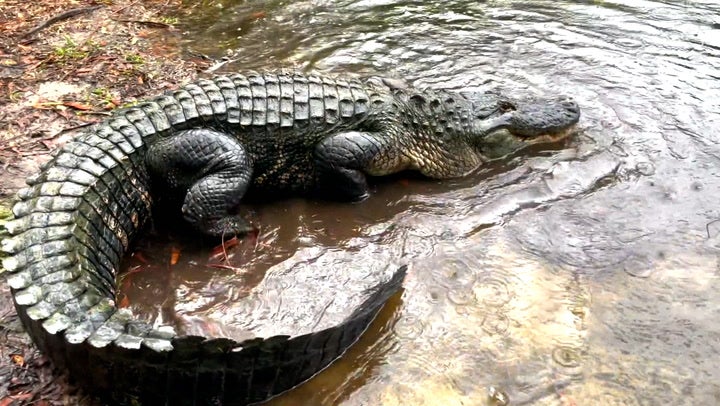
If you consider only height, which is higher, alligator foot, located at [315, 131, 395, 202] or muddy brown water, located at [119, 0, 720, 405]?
alligator foot, located at [315, 131, 395, 202]

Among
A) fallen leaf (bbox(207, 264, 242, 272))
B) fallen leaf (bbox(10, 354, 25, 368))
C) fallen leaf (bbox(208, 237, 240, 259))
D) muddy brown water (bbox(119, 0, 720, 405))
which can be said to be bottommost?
muddy brown water (bbox(119, 0, 720, 405))

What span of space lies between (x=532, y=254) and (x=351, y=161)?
1315 mm

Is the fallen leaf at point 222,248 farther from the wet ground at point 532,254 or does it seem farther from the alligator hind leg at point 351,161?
the alligator hind leg at point 351,161

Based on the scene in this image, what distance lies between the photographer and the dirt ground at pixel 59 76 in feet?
9.39

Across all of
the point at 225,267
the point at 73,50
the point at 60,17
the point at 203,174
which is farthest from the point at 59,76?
the point at 225,267

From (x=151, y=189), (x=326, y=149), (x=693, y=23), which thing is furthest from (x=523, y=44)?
(x=151, y=189)

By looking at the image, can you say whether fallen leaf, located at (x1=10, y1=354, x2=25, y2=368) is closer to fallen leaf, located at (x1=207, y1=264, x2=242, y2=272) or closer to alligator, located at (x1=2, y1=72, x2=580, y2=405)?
alligator, located at (x1=2, y1=72, x2=580, y2=405)

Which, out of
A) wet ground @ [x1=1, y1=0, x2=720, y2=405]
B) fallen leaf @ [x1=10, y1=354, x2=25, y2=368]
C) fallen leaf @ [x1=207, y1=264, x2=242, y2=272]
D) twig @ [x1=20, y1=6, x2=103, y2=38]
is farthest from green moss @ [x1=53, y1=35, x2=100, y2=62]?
fallen leaf @ [x1=10, y1=354, x2=25, y2=368]

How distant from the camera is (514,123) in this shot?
460cm

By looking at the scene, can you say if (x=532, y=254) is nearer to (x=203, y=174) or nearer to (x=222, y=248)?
(x=222, y=248)

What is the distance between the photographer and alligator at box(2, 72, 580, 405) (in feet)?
8.09

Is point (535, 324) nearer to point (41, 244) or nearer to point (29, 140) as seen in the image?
point (41, 244)

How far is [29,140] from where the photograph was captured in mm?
4555

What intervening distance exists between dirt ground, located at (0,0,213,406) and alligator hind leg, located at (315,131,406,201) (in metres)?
2.00
